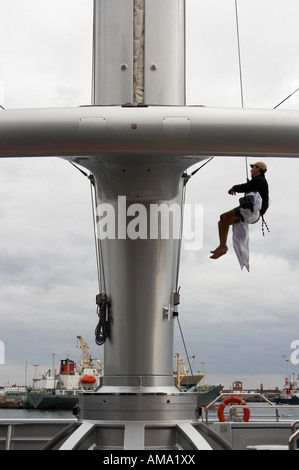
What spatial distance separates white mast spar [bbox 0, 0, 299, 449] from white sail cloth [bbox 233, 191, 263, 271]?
0.85m

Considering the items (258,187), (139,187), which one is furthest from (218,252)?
(139,187)

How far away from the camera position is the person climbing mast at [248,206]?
811 cm

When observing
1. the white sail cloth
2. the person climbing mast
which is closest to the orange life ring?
the white sail cloth

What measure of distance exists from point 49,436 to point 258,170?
6423 millimetres

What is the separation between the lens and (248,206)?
8.09m

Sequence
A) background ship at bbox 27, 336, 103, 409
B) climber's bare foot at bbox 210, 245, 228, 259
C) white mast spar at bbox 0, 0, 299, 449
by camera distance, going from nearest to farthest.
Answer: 1. white mast spar at bbox 0, 0, 299, 449
2. climber's bare foot at bbox 210, 245, 228, 259
3. background ship at bbox 27, 336, 103, 409

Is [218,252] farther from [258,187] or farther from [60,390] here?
[60,390]

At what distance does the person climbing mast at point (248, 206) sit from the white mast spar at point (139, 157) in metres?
0.66

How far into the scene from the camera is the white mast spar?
7.09 m

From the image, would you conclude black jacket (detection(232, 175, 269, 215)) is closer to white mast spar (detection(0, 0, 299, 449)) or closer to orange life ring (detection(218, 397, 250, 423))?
white mast spar (detection(0, 0, 299, 449))

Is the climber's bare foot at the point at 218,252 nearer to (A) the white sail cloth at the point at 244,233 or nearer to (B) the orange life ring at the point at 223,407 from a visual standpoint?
(A) the white sail cloth at the point at 244,233

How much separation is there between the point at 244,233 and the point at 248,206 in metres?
0.49

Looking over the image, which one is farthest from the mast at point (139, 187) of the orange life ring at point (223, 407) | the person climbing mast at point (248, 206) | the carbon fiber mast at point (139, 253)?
the orange life ring at point (223, 407)
